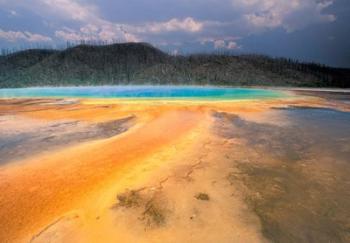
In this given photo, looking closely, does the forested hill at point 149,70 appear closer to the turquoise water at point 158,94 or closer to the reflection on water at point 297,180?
the turquoise water at point 158,94

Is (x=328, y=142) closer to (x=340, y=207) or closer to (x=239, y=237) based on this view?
(x=340, y=207)

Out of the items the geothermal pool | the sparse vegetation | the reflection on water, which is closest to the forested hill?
the reflection on water

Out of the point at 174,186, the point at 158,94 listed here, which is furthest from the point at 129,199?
the point at 158,94

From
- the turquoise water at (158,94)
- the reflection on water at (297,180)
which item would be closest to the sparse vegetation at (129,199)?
the reflection on water at (297,180)

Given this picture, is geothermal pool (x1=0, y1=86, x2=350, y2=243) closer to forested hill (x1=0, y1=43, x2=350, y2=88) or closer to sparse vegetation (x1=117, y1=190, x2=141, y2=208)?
sparse vegetation (x1=117, y1=190, x2=141, y2=208)

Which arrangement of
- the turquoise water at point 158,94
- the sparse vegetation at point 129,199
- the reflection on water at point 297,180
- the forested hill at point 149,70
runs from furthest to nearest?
the forested hill at point 149,70 → the turquoise water at point 158,94 → the sparse vegetation at point 129,199 → the reflection on water at point 297,180

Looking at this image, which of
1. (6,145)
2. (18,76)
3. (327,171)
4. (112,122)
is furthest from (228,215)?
(18,76)
